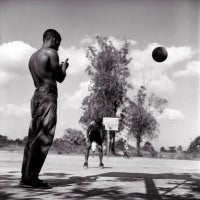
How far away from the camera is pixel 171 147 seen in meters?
54.3

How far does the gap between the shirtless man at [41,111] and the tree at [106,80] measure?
38.4m

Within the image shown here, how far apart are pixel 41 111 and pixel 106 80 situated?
39.6m

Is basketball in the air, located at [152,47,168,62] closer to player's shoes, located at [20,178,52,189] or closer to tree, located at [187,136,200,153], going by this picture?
player's shoes, located at [20,178,52,189]

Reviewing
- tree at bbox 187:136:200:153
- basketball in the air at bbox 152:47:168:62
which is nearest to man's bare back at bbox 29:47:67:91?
basketball in the air at bbox 152:47:168:62

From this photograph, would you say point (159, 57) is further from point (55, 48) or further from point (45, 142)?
point (45, 142)

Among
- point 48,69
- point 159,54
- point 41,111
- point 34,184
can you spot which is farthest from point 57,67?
point 159,54

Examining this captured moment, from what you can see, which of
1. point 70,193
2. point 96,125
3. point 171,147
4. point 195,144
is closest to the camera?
point 70,193

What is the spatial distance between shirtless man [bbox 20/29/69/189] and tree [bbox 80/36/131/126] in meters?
38.4

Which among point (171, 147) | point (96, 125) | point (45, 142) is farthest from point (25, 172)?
Result: point (171, 147)

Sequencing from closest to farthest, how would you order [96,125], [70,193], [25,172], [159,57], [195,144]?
[70,193] < [25,172] < [159,57] < [96,125] < [195,144]

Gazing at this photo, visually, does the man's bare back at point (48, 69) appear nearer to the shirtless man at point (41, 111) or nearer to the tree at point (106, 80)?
the shirtless man at point (41, 111)

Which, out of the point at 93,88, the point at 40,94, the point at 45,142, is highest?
the point at 93,88

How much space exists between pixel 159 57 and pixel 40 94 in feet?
12.9

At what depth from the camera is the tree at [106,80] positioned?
151 ft
